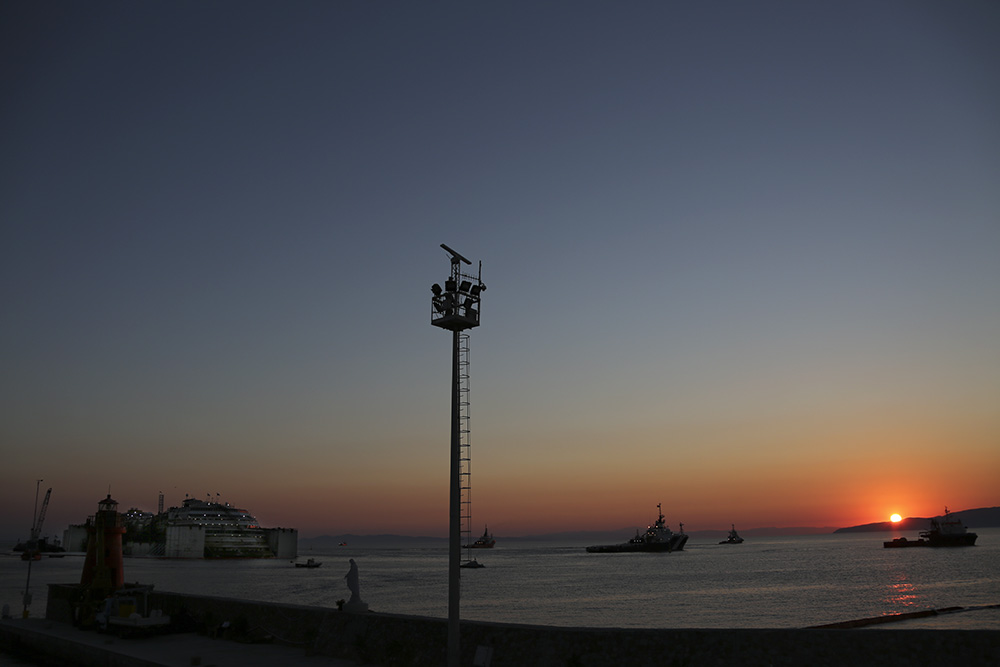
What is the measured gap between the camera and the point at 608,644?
566 inches

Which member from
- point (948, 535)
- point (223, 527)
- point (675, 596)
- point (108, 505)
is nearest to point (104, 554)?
point (108, 505)

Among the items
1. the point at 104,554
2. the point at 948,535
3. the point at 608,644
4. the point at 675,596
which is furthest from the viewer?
the point at 948,535

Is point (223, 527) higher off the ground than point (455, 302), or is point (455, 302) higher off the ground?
point (455, 302)

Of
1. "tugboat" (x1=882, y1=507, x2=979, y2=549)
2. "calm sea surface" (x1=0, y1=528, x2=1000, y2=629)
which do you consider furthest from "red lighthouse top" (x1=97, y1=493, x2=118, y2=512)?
"tugboat" (x1=882, y1=507, x2=979, y2=549)

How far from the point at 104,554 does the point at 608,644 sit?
2058 cm

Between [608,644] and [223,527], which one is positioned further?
[223,527]

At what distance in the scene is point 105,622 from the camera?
21.8m

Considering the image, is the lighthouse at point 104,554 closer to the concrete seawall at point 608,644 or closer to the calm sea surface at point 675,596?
the concrete seawall at point 608,644

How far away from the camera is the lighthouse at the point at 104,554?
25.0m

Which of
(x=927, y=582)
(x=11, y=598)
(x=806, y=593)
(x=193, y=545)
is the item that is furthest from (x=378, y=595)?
(x=193, y=545)

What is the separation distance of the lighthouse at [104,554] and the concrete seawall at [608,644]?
29.0 ft

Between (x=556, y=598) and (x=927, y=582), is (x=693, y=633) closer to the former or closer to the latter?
(x=556, y=598)

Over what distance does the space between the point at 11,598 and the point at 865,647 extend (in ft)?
254

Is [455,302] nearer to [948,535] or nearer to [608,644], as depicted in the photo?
[608,644]
